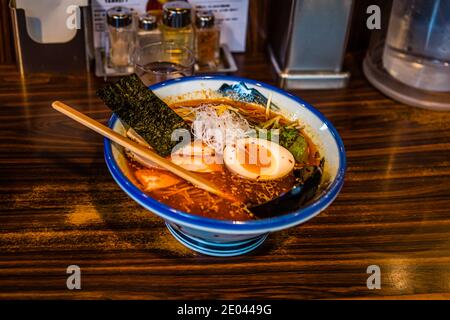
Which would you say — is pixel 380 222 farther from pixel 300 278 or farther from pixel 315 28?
pixel 315 28

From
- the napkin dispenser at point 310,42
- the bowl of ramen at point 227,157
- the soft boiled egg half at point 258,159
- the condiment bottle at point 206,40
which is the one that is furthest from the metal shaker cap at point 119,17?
the soft boiled egg half at point 258,159

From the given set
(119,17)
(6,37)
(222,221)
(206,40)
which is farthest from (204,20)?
(222,221)

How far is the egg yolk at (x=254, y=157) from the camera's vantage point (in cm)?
125

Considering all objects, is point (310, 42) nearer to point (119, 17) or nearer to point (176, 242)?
point (119, 17)

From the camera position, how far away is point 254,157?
4.18 feet

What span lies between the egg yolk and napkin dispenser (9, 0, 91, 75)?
0.65 m

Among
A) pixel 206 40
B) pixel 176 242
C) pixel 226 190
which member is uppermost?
pixel 206 40

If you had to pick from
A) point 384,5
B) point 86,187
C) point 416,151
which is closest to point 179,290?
point 86,187

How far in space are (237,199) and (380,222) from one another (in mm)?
365

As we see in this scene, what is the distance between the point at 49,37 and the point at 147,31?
27 centimetres

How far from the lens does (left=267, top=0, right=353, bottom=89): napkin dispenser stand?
64.4 inches

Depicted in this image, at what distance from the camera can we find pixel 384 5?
71.8 inches

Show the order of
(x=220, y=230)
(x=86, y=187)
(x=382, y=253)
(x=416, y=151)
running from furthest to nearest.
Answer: (x=416, y=151), (x=86, y=187), (x=382, y=253), (x=220, y=230)
